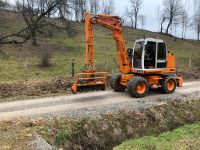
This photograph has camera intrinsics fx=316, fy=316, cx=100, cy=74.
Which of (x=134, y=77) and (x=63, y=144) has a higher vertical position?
(x=134, y=77)

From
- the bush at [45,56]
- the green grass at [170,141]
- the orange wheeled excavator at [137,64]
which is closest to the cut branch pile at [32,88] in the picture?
the orange wheeled excavator at [137,64]

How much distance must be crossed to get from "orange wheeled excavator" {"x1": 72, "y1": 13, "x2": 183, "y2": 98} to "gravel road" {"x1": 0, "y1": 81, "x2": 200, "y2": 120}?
48 centimetres

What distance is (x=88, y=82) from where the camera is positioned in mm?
15070

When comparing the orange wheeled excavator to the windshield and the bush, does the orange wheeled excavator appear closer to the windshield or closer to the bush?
the windshield

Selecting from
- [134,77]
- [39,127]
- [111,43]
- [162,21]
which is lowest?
[39,127]

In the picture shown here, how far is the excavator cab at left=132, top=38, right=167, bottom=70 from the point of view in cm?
1509

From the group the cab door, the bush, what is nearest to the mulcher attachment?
the cab door

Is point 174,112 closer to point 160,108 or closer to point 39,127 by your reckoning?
point 160,108

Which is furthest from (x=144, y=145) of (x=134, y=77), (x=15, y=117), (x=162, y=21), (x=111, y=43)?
(x=162, y=21)

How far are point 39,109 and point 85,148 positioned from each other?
3159 millimetres

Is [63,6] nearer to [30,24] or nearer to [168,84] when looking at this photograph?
[168,84]

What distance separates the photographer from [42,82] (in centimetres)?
1756

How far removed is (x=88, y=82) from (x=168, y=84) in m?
4.10

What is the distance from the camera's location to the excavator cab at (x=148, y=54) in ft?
49.5
